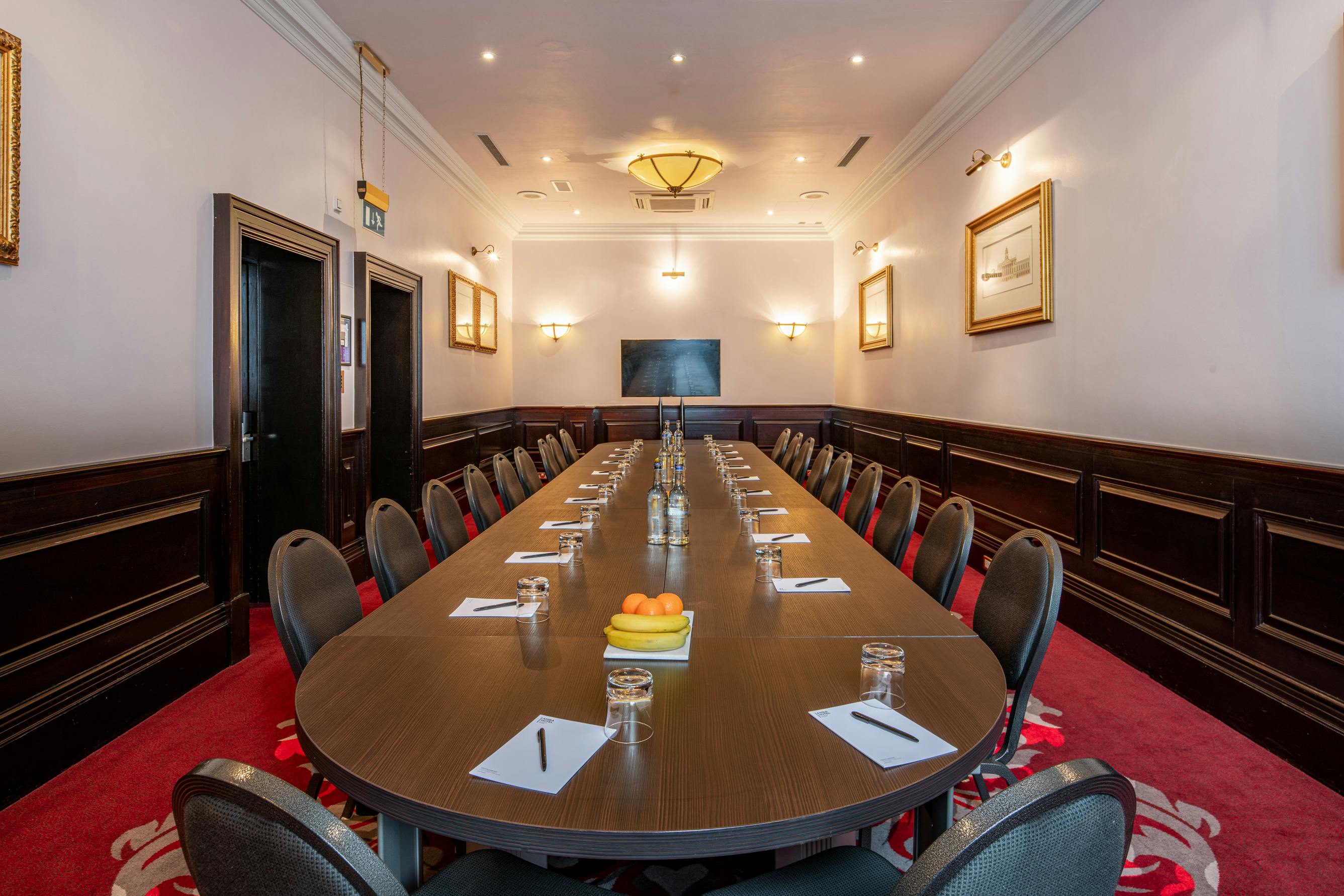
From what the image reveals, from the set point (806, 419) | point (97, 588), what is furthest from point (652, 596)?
point (806, 419)

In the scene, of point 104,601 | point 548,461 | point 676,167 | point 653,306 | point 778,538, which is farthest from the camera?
point 653,306

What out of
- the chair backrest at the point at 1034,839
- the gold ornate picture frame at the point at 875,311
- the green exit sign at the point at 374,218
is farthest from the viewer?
the gold ornate picture frame at the point at 875,311

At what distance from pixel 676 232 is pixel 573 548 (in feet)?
24.5

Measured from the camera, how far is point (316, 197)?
4.14m

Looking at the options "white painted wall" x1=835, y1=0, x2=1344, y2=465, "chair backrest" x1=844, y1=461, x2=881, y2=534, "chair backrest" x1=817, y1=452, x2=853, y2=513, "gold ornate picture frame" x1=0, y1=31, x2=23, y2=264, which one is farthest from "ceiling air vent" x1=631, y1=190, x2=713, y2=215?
"gold ornate picture frame" x1=0, y1=31, x2=23, y2=264

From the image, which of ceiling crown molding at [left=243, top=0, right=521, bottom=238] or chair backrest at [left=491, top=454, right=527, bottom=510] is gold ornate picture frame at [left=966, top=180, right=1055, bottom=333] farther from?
ceiling crown molding at [left=243, top=0, right=521, bottom=238]

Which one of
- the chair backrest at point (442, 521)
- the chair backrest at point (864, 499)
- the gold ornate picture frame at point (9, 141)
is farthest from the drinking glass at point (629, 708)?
the gold ornate picture frame at point (9, 141)

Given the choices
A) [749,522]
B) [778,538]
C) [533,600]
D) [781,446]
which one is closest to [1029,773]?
[778,538]

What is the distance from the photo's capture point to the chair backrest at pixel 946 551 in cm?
212

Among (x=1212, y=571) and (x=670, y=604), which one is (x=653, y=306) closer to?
(x=1212, y=571)

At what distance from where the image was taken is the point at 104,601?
2.60 meters

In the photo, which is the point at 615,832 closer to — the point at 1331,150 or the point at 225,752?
the point at 225,752

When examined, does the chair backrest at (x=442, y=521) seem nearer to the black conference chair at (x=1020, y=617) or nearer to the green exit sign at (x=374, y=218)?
the black conference chair at (x=1020, y=617)

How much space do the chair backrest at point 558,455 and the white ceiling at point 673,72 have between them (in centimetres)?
241
